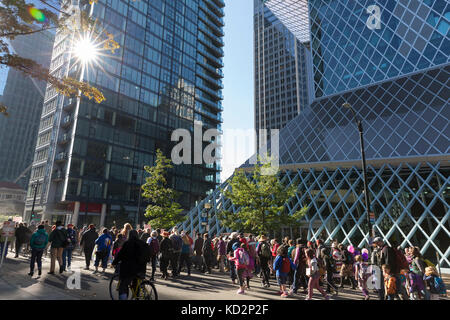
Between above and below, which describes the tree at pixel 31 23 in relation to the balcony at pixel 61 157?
below

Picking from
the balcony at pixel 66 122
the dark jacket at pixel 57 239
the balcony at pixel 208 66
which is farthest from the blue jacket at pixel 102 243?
the balcony at pixel 208 66

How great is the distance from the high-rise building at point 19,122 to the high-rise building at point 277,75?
85.6 metres

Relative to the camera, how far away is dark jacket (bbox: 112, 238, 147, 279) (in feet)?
21.2

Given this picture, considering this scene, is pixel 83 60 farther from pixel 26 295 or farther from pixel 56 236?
pixel 26 295

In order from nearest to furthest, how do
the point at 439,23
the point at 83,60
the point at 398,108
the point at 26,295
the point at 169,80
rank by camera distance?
the point at 26,295
the point at 398,108
the point at 439,23
the point at 83,60
the point at 169,80

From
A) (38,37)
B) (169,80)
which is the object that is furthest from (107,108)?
(38,37)

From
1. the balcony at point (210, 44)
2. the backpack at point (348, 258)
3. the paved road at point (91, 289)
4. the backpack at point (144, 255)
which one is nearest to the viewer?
the backpack at point (144, 255)

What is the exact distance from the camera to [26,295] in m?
7.43

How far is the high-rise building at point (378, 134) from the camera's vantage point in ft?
75.3

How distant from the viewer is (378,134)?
28.6 meters

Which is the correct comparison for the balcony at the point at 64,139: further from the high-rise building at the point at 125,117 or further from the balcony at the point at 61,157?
the balcony at the point at 61,157

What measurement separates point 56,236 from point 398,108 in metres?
32.3

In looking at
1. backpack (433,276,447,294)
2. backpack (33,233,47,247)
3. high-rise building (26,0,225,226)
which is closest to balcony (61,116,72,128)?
high-rise building (26,0,225,226)

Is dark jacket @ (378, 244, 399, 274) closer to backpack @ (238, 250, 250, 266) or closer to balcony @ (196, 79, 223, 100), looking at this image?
backpack @ (238, 250, 250, 266)
